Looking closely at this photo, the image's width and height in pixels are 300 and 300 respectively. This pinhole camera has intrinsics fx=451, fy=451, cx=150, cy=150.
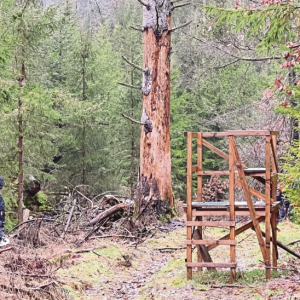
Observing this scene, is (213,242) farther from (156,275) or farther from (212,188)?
(212,188)

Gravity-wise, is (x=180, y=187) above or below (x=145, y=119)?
below

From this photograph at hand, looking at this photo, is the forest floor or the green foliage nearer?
the forest floor

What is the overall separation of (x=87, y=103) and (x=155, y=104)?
13.5ft

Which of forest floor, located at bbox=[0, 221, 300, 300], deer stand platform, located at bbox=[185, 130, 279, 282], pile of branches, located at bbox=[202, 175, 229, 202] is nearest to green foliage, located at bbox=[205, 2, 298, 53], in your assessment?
deer stand platform, located at bbox=[185, 130, 279, 282]

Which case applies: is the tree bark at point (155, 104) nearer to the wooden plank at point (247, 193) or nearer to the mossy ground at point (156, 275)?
the mossy ground at point (156, 275)

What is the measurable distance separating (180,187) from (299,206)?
16.4 meters

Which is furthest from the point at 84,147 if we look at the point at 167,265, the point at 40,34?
the point at 167,265

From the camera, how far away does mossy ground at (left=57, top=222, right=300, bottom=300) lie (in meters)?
6.00

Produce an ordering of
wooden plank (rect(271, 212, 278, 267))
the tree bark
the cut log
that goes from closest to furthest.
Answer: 1. wooden plank (rect(271, 212, 278, 267))
2. the cut log
3. the tree bark

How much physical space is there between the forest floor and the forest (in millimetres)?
29

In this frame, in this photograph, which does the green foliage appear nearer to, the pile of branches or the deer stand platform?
the deer stand platform

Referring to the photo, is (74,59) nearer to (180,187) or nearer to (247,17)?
(180,187)

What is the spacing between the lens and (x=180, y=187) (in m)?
22.6

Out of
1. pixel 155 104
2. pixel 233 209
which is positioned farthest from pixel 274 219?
pixel 155 104
